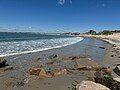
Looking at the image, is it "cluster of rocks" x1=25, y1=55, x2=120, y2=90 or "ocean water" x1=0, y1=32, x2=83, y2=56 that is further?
"ocean water" x1=0, y1=32, x2=83, y2=56

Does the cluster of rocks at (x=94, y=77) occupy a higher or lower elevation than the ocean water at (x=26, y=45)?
higher

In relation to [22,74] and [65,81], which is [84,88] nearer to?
[65,81]

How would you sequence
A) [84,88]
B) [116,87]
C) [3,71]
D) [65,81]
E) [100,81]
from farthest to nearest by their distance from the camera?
[3,71], [65,81], [100,81], [116,87], [84,88]

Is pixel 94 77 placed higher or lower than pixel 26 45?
higher

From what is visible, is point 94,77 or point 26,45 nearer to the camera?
point 94,77

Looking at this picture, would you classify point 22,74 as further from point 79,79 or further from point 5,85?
point 79,79

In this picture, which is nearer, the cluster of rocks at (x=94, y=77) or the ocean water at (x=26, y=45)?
the cluster of rocks at (x=94, y=77)

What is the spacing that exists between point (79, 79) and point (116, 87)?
9.06 ft

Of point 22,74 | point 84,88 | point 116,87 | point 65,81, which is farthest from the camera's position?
point 22,74

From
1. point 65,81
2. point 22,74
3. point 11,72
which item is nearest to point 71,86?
point 65,81

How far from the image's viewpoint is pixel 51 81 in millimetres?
11984

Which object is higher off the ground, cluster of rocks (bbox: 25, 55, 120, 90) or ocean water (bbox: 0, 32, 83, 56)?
cluster of rocks (bbox: 25, 55, 120, 90)

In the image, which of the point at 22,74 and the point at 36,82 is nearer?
the point at 36,82

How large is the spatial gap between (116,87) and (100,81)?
3.50ft
